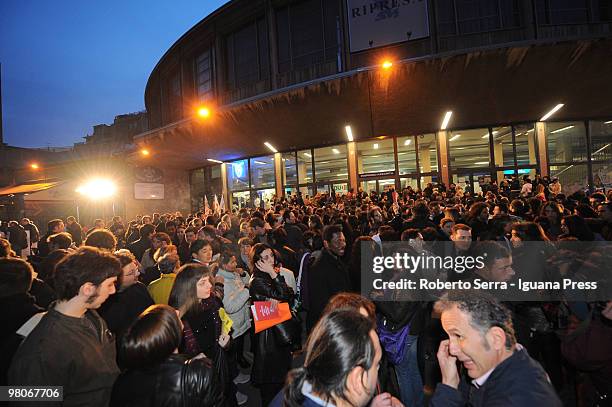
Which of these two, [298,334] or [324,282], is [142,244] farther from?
[298,334]

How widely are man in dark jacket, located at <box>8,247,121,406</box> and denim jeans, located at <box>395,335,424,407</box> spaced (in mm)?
2758

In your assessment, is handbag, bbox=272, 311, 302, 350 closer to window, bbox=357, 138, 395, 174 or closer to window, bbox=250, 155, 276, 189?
window, bbox=357, 138, 395, 174

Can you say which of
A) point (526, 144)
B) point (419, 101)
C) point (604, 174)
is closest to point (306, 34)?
point (419, 101)

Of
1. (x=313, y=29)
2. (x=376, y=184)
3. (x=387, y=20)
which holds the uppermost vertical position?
(x=313, y=29)

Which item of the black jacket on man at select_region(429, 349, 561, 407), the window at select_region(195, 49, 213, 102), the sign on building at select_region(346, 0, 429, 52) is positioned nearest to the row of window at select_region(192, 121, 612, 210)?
the window at select_region(195, 49, 213, 102)

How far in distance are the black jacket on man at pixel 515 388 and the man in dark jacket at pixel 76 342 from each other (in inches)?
85.8

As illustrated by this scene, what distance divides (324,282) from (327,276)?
0.28ft

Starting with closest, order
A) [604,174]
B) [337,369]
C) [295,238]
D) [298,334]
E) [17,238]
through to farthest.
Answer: [337,369]
[298,334]
[295,238]
[17,238]
[604,174]

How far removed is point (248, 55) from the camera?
1545cm

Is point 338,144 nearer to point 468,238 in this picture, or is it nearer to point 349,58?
point 349,58

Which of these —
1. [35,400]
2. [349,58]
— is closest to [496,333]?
Result: [35,400]

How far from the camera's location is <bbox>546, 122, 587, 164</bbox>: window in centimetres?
1636

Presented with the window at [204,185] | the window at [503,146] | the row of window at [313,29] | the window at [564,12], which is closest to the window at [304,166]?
the row of window at [313,29]

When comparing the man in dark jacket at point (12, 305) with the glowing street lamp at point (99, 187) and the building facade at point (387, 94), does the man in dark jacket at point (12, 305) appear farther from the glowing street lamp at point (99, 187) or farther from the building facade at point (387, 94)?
the glowing street lamp at point (99, 187)
